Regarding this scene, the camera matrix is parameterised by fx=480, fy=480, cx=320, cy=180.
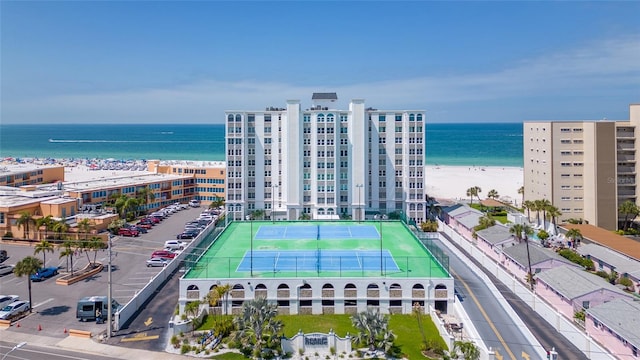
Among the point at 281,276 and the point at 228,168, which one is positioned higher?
the point at 228,168

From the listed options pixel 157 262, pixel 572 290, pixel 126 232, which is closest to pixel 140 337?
pixel 157 262

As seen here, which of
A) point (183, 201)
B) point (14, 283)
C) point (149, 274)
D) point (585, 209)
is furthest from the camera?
point (183, 201)

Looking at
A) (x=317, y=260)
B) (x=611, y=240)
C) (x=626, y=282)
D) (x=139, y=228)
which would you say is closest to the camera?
(x=626, y=282)

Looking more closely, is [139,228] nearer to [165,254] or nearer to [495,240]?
[165,254]

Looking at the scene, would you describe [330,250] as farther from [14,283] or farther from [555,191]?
[555,191]

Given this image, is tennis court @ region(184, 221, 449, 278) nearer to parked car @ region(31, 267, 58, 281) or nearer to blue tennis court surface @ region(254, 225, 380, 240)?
blue tennis court surface @ region(254, 225, 380, 240)

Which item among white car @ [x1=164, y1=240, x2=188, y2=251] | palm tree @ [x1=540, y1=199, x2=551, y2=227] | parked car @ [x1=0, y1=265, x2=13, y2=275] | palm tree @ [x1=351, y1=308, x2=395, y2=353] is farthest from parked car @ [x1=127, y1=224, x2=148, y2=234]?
palm tree @ [x1=540, y1=199, x2=551, y2=227]

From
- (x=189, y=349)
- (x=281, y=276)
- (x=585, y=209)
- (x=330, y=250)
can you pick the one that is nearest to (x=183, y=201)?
(x=330, y=250)
